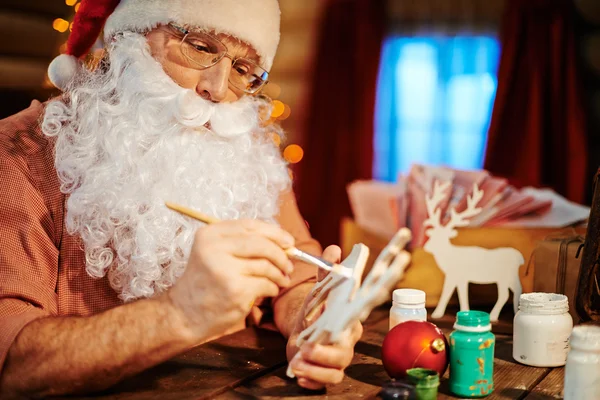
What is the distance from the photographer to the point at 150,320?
3.69 ft

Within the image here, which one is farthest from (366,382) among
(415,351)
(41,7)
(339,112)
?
(339,112)

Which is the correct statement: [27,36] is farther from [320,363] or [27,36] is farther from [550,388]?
[550,388]

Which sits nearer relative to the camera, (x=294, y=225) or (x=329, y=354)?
(x=329, y=354)

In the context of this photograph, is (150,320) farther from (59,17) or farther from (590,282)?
(59,17)

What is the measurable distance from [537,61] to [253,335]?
11.0 ft

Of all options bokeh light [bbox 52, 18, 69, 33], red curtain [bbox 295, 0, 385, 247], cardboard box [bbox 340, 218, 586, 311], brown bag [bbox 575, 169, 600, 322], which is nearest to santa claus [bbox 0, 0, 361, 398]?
cardboard box [bbox 340, 218, 586, 311]

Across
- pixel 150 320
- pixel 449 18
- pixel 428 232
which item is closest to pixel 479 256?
pixel 428 232

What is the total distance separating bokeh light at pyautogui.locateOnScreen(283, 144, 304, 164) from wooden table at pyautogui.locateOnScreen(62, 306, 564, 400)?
144 inches

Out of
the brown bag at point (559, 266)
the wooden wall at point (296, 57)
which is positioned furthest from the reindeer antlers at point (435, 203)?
the wooden wall at point (296, 57)

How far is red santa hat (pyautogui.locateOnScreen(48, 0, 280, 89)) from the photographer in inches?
63.9

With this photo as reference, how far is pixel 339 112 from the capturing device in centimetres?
495

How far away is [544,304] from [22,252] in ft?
3.46

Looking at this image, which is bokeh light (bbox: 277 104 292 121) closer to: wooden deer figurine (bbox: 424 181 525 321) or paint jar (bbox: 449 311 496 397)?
wooden deer figurine (bbox: 424 181 525 321)

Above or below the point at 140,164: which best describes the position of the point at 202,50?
above
